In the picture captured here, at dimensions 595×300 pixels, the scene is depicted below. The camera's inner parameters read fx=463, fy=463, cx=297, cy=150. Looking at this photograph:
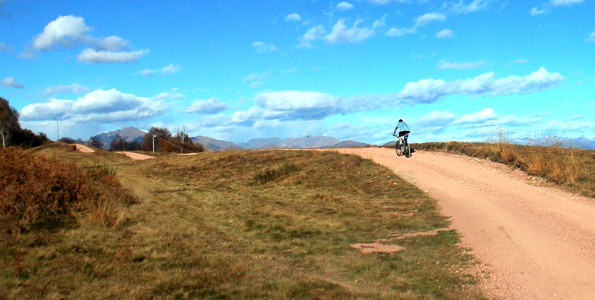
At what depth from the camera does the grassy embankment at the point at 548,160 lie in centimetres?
1263

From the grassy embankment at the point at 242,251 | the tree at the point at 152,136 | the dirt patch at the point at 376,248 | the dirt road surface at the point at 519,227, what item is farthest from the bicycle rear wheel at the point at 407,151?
the tree at the point at 152,136

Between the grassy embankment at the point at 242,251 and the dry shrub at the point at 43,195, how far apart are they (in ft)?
0.62

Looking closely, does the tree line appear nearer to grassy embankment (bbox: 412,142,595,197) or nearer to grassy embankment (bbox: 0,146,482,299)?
grassy embankment (bbox: 412,142,595,197)

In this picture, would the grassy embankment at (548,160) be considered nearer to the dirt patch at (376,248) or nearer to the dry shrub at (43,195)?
the dirt patch at (376,248)

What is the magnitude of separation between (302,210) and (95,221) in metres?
5.31

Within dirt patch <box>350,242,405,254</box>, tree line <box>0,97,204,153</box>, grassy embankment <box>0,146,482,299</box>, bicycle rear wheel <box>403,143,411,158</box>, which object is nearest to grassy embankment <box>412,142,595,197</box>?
bicycle rear wheel <box>403,143,411,158</box>

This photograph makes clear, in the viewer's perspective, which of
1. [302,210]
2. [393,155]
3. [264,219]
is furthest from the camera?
[393,155]

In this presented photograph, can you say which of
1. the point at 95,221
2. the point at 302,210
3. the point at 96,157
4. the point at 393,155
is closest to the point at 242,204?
the point at 302,210

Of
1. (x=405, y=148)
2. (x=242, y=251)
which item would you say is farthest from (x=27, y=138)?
(x=242, y=251)

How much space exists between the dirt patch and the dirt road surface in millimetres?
1268

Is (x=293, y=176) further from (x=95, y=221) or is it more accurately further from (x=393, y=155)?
(x=95, y=221)

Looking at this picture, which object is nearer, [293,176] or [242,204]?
[242,204]

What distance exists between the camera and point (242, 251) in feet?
25.0

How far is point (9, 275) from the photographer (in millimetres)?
5262
